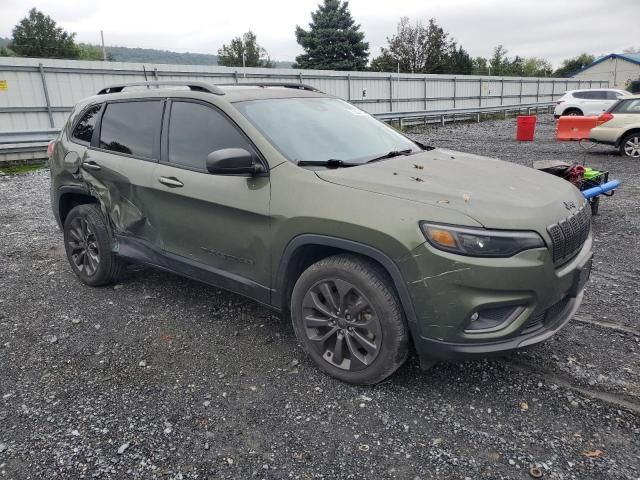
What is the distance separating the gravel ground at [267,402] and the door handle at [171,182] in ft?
3.71

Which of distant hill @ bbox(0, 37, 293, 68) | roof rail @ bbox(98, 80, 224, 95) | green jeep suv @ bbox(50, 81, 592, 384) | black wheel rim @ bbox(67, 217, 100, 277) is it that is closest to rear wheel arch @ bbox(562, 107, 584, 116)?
green jeep suv @ bbox(50, 81, 592, 384)

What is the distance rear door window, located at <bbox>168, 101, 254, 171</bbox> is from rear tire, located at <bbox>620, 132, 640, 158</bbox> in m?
12.0

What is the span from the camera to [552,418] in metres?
2.75

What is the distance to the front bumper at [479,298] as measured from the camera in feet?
8.26

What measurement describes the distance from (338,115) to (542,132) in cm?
1882

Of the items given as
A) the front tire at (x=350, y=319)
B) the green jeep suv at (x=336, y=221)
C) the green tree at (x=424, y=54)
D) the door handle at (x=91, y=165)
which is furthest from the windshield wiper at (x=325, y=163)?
the green tree at (x=424, y=54)

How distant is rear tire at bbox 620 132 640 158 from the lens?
12086 mm

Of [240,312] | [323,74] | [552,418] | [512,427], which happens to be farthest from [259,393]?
[323,74]

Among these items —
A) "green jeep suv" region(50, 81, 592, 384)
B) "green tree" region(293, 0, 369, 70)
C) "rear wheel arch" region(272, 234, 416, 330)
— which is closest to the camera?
"green jeep suv" region(50, 81, 592, 384)

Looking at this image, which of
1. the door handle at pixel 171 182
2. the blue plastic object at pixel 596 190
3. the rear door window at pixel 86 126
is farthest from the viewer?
the blue plastic object at pixel 596 190

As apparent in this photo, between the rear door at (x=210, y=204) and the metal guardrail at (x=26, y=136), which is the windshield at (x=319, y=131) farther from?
the metal guardrail at (x=26, y=136)

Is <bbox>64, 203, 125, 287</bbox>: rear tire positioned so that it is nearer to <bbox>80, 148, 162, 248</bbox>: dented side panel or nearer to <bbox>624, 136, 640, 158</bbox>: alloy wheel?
<bbox>80, 148, 162, 248</bbox>: dented side panel

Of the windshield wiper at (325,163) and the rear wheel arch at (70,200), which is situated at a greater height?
the windshield wiper at (325,163)

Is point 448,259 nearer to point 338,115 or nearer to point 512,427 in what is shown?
point 512,427
